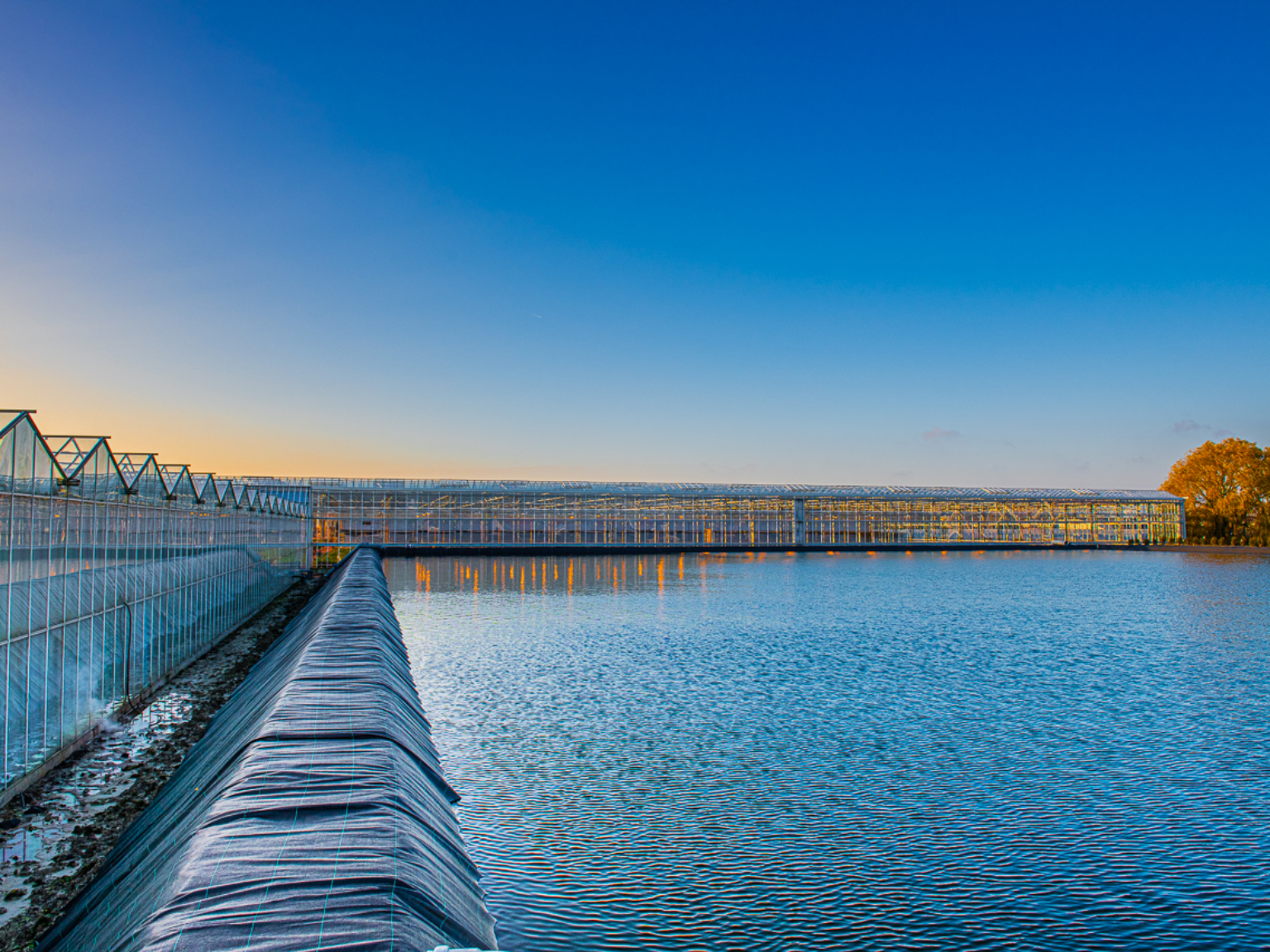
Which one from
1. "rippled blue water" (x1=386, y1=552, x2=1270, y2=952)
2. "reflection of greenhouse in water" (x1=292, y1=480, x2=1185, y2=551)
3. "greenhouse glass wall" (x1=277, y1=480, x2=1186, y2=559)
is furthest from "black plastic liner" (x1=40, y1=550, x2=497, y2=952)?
"reflection of greenhouse in water" (x1=292, y1=480, x2=1185, y2=551)

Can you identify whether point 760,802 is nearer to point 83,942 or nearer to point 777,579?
point 83,942

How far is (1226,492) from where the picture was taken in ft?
325

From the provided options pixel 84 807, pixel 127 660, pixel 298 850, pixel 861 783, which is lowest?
pixel 861 783

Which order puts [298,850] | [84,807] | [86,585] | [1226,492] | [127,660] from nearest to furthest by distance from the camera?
[298,850], [84,807], [86,585], [127,660], [1226,492]

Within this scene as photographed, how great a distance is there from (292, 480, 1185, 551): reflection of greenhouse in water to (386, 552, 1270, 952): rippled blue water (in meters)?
66.3

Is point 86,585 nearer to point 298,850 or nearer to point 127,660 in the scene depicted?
point 127,660

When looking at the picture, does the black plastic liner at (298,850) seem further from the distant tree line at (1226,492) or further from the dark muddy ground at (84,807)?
the distant tree line at (1226,492)

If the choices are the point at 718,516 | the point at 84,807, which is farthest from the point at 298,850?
the point at 718,516

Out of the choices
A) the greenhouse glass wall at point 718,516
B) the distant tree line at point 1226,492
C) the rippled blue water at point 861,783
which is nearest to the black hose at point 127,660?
the rippled blue water at point 861,783

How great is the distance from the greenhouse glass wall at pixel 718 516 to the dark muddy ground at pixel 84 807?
229 ft

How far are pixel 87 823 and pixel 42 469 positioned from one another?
4973mm

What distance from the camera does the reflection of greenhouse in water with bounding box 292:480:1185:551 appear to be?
93.7m

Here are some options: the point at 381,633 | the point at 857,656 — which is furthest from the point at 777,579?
the point at 381,633

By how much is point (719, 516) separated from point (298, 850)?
9681 centimetres
